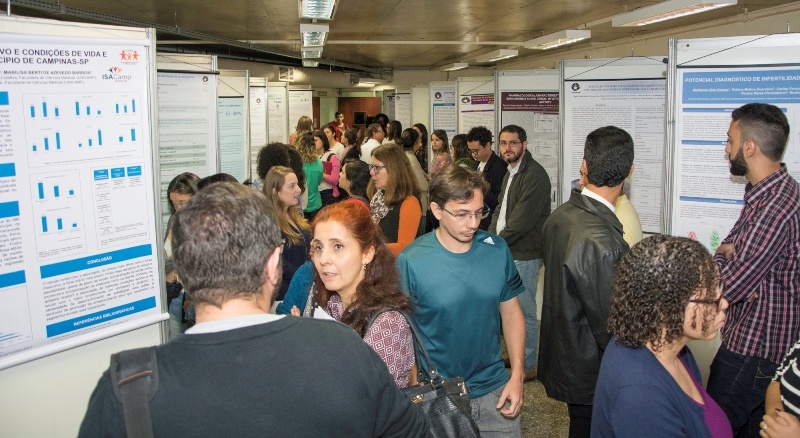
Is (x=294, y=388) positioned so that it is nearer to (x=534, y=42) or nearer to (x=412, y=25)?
(x=534, y=42)

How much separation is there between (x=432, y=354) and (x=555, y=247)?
2.37 feet

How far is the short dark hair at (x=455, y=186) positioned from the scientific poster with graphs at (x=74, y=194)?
3.90 feet

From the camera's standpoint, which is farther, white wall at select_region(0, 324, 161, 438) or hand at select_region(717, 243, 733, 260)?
hand at select_region(717, 243, 733, 260)

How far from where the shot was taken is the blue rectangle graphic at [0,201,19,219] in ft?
7.27

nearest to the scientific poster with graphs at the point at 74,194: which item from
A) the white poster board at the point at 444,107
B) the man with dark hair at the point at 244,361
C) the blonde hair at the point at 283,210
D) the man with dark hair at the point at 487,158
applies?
the blonde hair at the point at 283,210

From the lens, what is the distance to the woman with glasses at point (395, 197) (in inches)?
162

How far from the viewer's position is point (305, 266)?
2.57m

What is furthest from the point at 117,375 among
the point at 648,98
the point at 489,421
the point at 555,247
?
the point at 648,98

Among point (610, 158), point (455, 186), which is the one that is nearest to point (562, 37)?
point (610, 158)

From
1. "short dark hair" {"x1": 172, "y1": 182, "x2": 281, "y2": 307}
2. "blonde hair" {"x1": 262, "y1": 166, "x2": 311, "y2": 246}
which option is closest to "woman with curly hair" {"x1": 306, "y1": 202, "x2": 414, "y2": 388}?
"short dark hair" {"x1": 172, "y1": 182, "x2": 281, "y2": 307}

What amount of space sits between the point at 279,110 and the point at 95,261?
7.30m

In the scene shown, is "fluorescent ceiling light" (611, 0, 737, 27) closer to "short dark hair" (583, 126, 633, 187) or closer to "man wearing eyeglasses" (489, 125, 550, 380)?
"man wearing eyeglasses" (489, 125, 550, 380)

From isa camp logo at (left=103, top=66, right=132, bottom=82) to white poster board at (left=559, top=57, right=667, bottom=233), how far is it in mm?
3558

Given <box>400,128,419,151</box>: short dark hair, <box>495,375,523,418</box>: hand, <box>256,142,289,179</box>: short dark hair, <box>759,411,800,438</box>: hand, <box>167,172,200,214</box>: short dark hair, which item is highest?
<box>400,128,419,151</box>: short dark hair
